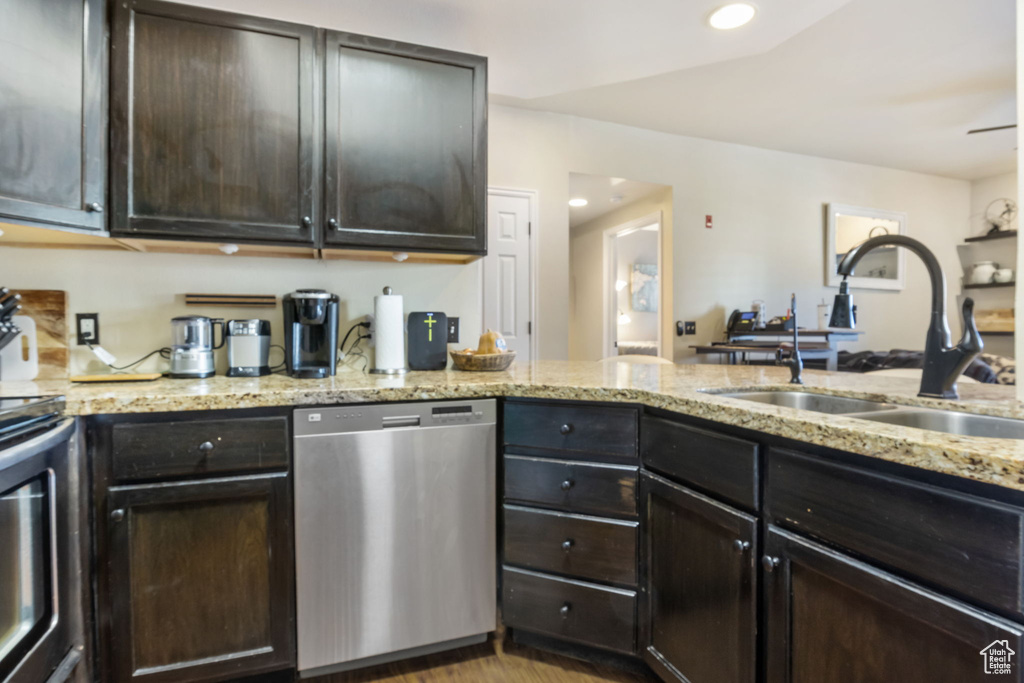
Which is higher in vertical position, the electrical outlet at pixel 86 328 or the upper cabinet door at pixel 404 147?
the upper cabinet door at pixel 404 147

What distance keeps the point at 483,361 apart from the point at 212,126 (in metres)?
1.21

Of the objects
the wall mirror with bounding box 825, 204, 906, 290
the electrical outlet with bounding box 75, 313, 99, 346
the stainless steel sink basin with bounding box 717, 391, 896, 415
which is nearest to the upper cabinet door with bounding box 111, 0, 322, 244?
the electrical outlet with bounding box 75, 313, 99, 346

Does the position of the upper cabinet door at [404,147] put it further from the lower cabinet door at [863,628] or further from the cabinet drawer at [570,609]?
the lower cabinet door at [863,628]

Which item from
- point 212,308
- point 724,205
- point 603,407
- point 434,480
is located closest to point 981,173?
point 724,205

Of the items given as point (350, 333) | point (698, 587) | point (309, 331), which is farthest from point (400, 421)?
point (698, 587)

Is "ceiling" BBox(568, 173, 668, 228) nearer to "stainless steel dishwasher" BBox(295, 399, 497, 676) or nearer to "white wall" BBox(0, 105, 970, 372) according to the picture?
"white wall" BBox(0, 105, 970, 372)

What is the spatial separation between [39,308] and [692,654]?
2.34 meters

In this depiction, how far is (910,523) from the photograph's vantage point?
79cm

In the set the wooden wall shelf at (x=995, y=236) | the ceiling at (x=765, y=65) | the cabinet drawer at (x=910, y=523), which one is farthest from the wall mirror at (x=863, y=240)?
the cabinet drawer at (x=910, y=523)

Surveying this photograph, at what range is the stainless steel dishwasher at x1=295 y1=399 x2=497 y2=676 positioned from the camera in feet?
4.72

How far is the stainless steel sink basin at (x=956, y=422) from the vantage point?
42.9 inches

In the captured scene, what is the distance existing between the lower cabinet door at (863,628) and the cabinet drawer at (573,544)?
477 millimetres

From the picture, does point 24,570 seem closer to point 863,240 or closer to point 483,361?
point 483,361

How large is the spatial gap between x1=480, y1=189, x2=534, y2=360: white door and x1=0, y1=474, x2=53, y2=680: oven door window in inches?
111
